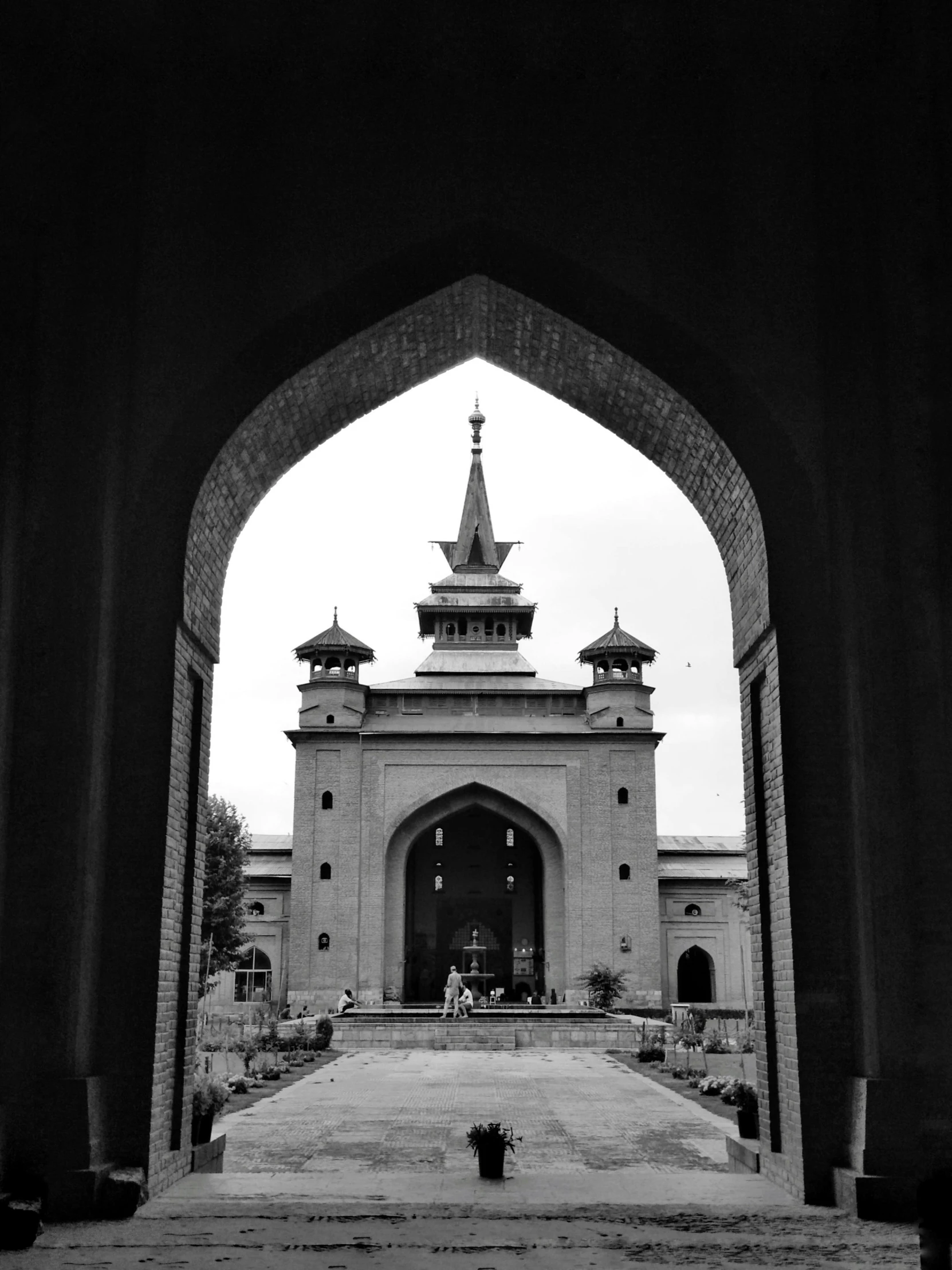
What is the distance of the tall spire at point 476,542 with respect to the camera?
46844 millimetres

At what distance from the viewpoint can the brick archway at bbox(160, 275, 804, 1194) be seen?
25.7 ft

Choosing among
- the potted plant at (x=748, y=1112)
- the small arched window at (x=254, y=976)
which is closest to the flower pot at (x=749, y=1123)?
the potted plant at (x=748, y=1112)

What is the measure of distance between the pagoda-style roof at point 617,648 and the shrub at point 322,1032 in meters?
16.4

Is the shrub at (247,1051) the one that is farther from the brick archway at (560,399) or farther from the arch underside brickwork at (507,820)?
the arch underside brickwork at (507,820)

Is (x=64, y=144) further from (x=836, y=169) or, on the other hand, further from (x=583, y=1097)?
(x=583, y=1097)

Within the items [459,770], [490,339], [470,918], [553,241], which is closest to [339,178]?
[553,241]

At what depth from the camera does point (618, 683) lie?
39000mm

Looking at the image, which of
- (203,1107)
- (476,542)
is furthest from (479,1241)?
(476,542)

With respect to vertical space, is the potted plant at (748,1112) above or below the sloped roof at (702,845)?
below

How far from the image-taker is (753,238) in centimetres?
825

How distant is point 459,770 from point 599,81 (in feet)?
100

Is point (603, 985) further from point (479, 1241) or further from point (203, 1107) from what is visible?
point (479, 1241)

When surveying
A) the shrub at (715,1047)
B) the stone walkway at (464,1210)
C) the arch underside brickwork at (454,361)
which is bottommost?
the shrub at (715,1047)

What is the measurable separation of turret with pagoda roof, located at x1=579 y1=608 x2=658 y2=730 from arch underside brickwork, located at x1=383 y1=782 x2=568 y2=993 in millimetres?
3663
